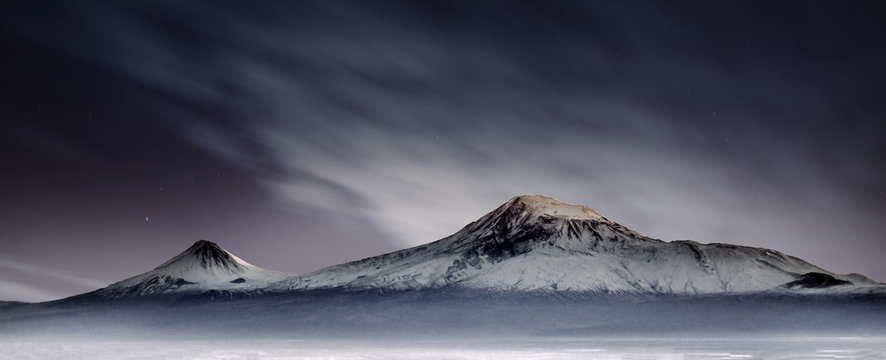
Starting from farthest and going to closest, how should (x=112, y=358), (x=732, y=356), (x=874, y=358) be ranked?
1. (x=112, y=358)
2. (x=732, y=356)
3. (x=874, y=358)

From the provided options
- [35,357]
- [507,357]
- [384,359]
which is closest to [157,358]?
[35,357]

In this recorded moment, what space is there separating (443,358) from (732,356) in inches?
894

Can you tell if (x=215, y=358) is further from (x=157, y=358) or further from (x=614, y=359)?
(x=614, y=359)

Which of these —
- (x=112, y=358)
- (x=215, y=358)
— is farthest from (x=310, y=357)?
(x=112, y=358)

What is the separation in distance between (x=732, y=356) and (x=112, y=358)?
50.4 m

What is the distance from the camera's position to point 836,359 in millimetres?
68750

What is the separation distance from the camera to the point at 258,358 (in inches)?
3027

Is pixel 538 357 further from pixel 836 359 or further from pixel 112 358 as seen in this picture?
pixel 112 358

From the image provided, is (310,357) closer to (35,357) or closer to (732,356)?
(35,357)

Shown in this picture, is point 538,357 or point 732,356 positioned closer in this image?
point 732,356

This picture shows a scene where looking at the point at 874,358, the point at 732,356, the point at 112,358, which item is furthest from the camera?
the point at 112,358

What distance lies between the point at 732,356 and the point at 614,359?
30.1 feet

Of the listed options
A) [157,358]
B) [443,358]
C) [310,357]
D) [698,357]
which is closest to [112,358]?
[157,358]

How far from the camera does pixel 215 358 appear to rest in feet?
236
